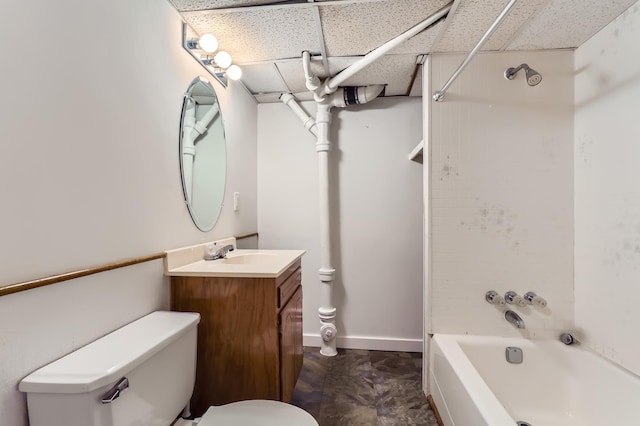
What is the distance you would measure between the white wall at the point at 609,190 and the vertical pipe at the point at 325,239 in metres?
1.54

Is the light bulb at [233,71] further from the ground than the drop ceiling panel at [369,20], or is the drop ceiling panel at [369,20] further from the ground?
the drop ceiling panel at [369,20]

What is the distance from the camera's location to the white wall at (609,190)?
1.27 meters

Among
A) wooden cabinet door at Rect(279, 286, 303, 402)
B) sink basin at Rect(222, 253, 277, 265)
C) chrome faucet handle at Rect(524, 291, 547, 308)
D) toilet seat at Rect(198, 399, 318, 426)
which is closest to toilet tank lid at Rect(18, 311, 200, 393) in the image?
toilet seat at Rect(198, 399, 318, 426)

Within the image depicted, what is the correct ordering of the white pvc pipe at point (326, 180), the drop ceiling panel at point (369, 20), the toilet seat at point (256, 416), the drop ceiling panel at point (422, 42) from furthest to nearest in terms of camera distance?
the white pvc pipe at point (326, 180)
the drop ceiling panel at point (422, 42)
the drop ceiling panel at point (369, 20)
the toilet seat at point (256, 416)

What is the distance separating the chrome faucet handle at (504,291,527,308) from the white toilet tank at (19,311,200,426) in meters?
1.67

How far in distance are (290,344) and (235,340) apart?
0.32 meters

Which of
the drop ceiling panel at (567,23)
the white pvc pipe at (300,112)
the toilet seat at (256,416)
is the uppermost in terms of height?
the drop ceiling panel at (567,23)

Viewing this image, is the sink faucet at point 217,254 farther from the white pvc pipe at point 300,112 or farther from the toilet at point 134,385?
the white pvc pipe at point 300,112

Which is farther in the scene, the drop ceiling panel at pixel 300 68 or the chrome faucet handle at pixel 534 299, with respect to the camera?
the drop ceiling panel at pixel 300 68

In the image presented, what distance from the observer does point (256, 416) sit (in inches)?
41.3

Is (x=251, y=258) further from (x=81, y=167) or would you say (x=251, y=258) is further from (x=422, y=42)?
(x=422, y=42)

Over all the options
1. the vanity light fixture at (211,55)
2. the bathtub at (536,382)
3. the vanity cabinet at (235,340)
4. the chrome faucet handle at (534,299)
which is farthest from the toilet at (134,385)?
the chrome faucet handle at (534,299)

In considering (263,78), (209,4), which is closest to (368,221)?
(263,78)

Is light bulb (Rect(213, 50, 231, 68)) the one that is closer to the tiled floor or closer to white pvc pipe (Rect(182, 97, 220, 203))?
white pvc pipe (Rect(182, 97, 220, 203))
